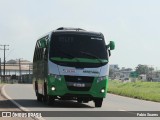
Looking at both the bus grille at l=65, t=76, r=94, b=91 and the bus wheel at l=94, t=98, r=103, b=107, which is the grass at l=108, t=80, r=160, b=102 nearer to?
the bus wheel at l=94, t=98, r=103, b=107

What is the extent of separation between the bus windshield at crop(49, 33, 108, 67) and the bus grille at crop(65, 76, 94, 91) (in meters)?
0.54

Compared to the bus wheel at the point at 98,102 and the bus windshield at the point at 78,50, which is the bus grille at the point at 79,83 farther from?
the bus wheel at the point at 98,102

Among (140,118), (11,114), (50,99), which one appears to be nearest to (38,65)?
(50,99)

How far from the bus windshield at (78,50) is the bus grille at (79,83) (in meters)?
0.54

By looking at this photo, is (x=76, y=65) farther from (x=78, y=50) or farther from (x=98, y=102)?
(x=98, y=102)

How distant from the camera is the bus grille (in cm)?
2356

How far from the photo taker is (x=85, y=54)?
2392 centimetres

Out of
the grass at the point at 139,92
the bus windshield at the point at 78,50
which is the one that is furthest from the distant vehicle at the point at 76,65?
the grass at the point at 139,92

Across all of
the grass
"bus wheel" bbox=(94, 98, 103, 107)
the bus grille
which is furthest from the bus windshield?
the grass

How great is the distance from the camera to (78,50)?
945 inches

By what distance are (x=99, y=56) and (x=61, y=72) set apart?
1.78 m

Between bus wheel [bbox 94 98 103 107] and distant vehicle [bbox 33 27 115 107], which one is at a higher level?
distant vehicle [bbox 33 27 115 107]

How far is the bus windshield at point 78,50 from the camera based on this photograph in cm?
2373

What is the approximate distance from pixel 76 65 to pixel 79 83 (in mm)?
754
